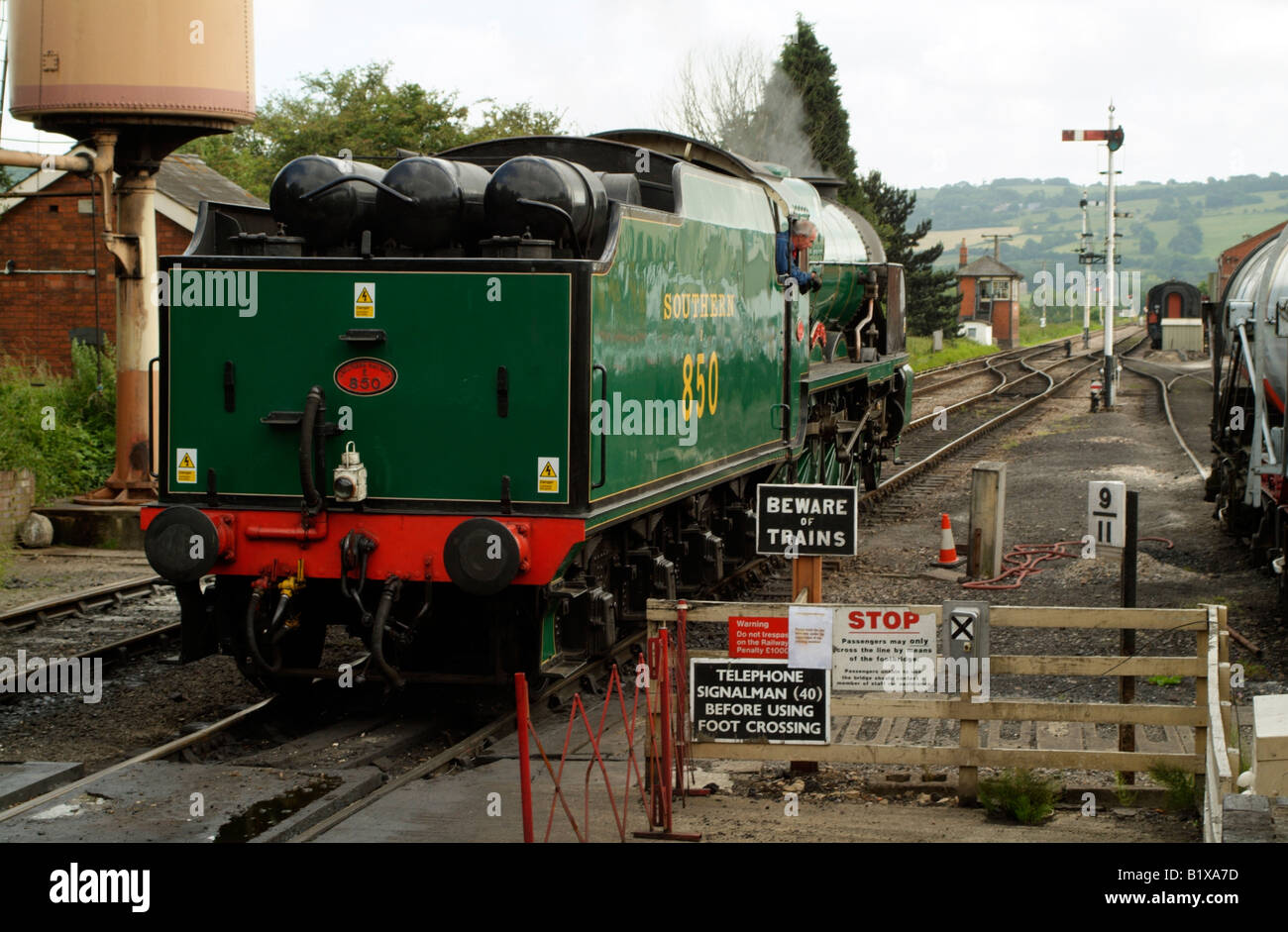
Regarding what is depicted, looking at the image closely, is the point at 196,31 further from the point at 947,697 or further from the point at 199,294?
the point at 947,697

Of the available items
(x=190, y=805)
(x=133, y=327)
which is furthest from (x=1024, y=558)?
(x=133, y=327)

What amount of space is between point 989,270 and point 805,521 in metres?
66.3

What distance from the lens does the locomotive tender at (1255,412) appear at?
11.6 meters

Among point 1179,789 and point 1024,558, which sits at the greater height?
point 1024,558

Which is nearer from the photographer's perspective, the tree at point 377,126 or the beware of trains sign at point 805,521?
the beware of trains sign at point 805,521

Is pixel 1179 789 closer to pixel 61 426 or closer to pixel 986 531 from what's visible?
pixel 986 531

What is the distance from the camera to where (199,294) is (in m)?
8.00

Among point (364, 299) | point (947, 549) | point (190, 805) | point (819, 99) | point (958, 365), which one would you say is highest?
point (819, 99)

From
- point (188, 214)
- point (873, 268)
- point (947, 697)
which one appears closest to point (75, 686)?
point (947, 697)

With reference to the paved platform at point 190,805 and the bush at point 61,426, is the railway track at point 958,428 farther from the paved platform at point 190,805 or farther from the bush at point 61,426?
the paved platform at point 190,805

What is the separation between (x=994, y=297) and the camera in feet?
233

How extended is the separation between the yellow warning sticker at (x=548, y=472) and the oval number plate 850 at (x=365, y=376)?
3.04 ft

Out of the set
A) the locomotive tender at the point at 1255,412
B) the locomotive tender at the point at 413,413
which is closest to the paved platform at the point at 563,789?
the locomotive tender at the point at 413,413

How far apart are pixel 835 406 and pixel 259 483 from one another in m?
8.87
